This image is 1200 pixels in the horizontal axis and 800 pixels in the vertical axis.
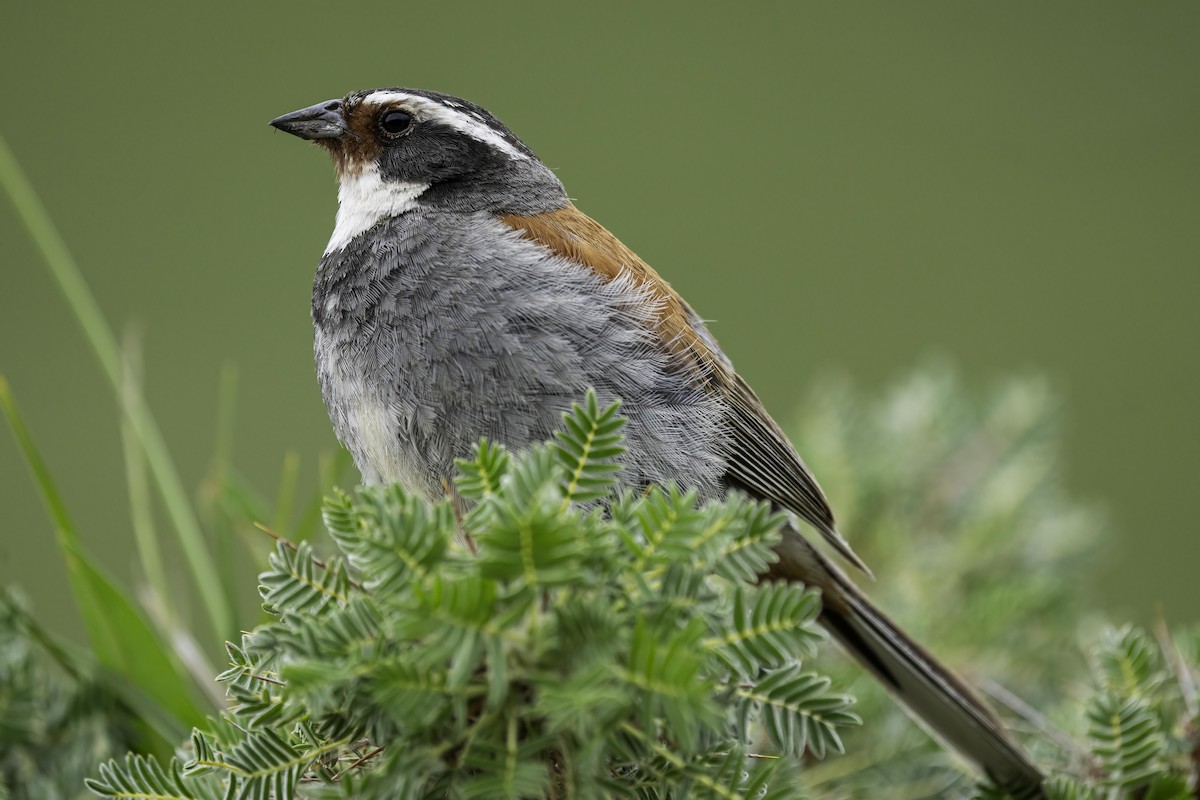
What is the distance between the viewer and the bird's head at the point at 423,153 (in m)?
2.39

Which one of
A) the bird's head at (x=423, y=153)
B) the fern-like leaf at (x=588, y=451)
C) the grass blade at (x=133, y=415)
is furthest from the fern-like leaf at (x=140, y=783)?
the bird's head at (x=423, y=153)

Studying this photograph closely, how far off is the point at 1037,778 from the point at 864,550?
1070 mm

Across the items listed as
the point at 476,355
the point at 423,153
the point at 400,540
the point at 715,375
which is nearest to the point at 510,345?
the point at 476,355

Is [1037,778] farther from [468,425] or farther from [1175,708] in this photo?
[468,425]

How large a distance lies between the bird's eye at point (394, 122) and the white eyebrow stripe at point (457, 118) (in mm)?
21

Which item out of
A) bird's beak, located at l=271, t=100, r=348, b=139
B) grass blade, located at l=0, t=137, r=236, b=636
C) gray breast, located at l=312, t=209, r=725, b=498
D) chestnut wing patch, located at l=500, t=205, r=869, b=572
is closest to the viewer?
grass blade, located at l=0, t=137, r=236, b=636

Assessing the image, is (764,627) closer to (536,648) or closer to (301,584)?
(536,648)

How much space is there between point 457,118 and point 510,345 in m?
0.74

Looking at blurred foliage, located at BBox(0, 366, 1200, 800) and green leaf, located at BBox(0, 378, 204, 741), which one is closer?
blurred foliage, located at BBox(0, 366, 1200, 800)

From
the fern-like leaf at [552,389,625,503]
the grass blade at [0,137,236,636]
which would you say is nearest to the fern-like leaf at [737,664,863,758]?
the fern-like leaf at [552,389,625,503]

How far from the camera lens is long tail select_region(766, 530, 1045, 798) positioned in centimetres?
176

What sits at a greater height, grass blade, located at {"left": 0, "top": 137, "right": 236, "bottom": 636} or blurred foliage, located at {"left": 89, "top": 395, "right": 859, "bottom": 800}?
grass blade, located at {"left": 0, "top": 137, "right": 236, "bottom": 636}

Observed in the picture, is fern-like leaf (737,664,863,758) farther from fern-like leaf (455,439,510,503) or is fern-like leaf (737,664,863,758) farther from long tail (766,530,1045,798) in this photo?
long tail (766,530,1045,798)

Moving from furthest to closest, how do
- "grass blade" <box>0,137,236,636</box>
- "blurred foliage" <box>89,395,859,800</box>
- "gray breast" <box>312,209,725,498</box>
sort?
"gray breast" <box>312,209,725,498</box>
"grass blade" <box>0,137,236,636</box>
"blurred foliage" <box>89,395,859,800</box>
